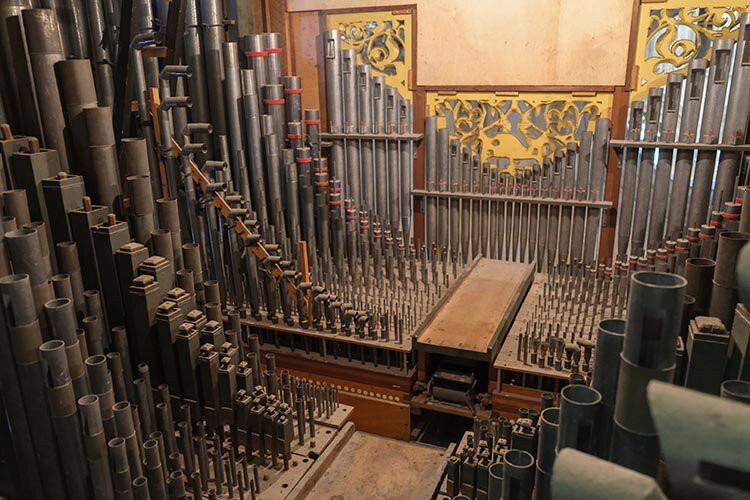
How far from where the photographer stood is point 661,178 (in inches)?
175

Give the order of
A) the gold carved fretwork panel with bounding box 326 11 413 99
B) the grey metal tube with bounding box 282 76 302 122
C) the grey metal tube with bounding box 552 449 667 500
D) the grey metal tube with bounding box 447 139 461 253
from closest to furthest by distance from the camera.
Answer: the grey metal tube with bounding box 552 449 667 500 → the grey metal tube with bounding box 282 76 302 122 → the gold carved fretwork panel with bounding box 326 11 413 99 → the grey metal tube with bounding box 447 139 461 253

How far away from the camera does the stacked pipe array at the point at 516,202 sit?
4.73 metres

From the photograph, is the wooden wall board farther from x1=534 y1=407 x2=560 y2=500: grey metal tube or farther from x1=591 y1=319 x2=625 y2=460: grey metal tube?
x1=591 y1=319 x2=625 y2=460: grey metal tube

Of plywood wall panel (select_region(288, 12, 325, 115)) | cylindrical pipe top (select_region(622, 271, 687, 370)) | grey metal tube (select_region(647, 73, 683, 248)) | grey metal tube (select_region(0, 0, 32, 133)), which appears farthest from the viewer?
plywood wall panel (select_region(288, 12, 325, 115))

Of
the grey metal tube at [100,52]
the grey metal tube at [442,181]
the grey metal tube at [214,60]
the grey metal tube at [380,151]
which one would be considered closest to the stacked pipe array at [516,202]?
the grey metal tube at [442,181]

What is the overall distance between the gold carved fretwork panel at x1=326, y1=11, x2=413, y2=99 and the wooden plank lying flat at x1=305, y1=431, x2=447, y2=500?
10.1ft

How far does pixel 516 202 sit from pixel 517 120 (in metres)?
0.70

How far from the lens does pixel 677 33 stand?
423cm

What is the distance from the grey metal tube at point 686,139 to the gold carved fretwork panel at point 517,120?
59 cm

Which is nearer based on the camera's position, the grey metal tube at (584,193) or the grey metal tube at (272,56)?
the grey metal tube at (272,56)

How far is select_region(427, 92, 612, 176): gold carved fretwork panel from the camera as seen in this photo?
4.68 meters

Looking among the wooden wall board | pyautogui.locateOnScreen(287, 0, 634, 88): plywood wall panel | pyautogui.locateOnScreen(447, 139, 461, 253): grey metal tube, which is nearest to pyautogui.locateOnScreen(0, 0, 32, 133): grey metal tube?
the wooden wall board

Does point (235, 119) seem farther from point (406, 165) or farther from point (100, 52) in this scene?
point (406, 165)

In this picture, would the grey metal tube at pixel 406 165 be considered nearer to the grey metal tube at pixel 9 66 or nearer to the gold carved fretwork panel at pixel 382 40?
the gold carved fretwork panel at pixel 382 40
